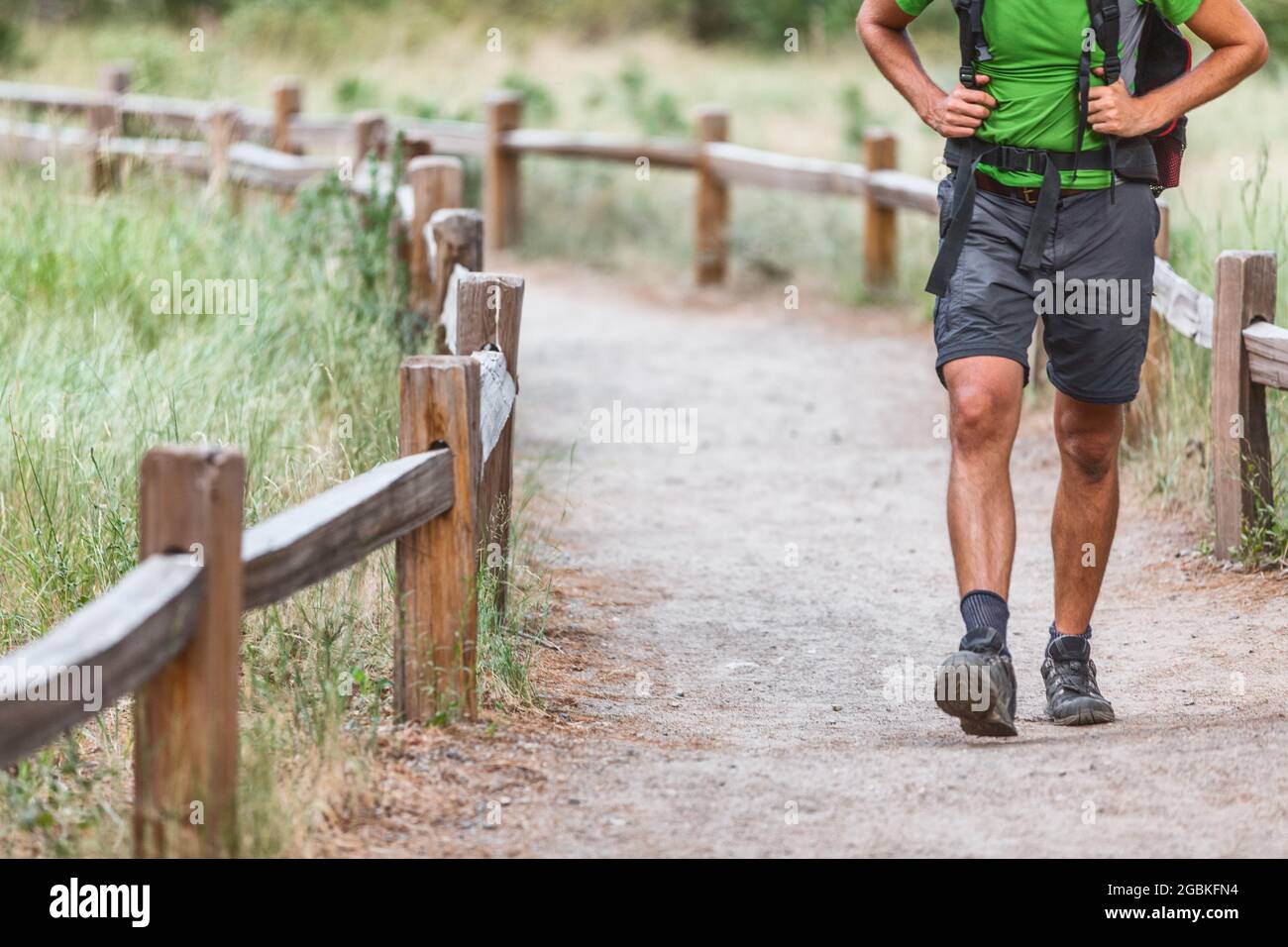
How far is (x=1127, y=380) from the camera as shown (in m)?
4.30

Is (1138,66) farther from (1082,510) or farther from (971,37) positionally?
(1082,510)

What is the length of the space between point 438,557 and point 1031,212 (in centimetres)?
161

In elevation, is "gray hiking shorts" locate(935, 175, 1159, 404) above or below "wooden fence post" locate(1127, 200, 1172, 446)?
above

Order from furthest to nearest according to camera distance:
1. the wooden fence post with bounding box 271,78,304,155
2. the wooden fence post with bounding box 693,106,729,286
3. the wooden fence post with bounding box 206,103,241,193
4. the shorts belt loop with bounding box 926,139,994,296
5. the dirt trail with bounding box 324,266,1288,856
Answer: the wooden fence post with bounding box 271,78,304,155
the wooden fence post with bounding box 693,106,729,286
the wooden fence post with bounding box 206,103,241,193
the shorts belt loop with bounding box 926,139,994,296
the dirt trail with bounding box 324,266,1288,856

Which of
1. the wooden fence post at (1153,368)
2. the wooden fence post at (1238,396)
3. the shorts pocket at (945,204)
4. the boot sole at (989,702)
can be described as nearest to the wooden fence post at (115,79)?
the wooden fence post at (1153,368)

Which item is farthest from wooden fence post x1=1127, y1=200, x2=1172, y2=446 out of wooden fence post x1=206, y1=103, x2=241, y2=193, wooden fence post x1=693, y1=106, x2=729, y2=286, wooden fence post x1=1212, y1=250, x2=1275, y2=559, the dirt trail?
wooden fence post x1=693, y1=106, x2=729, y2=286

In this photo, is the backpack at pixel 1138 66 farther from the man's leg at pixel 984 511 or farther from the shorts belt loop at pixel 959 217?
the man's leg at pixel 984 511

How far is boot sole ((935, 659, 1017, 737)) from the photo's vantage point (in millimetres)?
3898

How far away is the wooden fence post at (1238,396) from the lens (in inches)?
221

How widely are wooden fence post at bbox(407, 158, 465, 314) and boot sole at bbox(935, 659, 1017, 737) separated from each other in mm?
3629

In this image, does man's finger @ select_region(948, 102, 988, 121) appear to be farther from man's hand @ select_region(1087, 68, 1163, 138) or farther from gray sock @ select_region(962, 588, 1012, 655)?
gray sock @ select_region(962, 588, 1012, 655)

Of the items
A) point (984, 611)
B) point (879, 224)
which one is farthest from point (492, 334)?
point (879, 224)

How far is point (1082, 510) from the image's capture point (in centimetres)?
448
